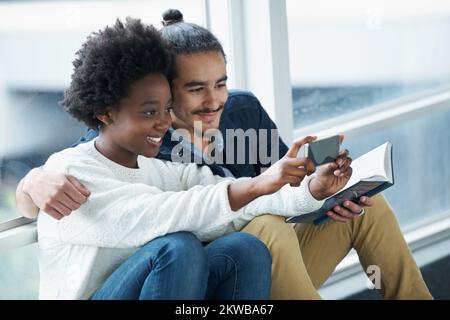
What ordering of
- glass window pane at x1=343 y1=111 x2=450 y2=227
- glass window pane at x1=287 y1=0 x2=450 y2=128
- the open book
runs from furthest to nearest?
glass window pane at x1=343 y1=111 x2=450 y2=227 → glass window pane at x1=287 y1=0 x2=450 y2=128 → the open book

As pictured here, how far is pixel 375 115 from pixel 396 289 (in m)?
0.96

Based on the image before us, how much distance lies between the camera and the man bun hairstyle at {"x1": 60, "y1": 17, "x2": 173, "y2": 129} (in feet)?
5.70

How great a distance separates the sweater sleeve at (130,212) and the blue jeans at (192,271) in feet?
0.11

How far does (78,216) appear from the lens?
1.73 metres

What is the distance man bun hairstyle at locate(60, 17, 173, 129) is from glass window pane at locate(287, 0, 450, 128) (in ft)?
2.87

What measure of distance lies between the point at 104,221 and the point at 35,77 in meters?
0.49

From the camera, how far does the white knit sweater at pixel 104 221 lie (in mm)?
1703

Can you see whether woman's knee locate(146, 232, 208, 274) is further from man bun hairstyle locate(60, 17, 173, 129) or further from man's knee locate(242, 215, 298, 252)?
man bun hairstyle locate(60, 17, 173, 129)

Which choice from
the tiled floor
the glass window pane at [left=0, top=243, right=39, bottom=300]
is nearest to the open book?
the glass window pane at [left=0, top=243, right=39, bottom=300]

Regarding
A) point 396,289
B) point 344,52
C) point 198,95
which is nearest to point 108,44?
point 198,95

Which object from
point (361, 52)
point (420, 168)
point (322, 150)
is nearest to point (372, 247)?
point (322, 150)

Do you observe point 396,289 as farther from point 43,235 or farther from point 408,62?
point 408,62

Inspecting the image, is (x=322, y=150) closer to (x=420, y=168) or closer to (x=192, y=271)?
(x=192, y=271)

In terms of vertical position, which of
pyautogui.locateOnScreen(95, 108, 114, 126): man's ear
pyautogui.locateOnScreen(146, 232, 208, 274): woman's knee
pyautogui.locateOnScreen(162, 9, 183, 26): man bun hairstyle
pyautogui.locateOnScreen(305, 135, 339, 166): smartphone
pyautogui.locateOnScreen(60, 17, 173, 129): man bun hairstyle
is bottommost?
pyautogui.locateOnScreen(146, 232, 208, 274): woman's knee
